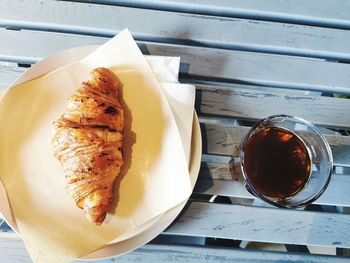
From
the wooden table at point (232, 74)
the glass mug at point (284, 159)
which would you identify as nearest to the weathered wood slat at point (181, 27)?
the wooden table at point (232, 74)

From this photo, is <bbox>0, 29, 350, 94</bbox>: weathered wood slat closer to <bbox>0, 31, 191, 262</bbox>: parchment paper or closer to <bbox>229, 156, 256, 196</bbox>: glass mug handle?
<bbox>0, 31, 191, 262</bbox>: parchment paper

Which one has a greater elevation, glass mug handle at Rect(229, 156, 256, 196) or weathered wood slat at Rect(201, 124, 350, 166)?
weathered wood slat at Rect(201, 124, 350, 166)

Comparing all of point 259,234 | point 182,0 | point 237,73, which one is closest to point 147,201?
point 259,234

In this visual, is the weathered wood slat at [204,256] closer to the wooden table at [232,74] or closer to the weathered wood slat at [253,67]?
the wooden table at [232,74]

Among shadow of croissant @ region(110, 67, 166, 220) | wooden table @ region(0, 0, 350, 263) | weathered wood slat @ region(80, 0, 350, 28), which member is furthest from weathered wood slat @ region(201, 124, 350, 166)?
weathered wood slat @ region(80, 0, 350, 28)

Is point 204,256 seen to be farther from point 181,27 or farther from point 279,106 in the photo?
point 181,27

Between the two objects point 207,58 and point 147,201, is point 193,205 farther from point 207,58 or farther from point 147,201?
point 207,58

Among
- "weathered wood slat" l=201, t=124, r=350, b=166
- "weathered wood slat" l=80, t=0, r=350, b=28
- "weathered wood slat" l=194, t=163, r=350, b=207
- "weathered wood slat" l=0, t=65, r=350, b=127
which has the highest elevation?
"weathered wood slat" l=80, t=0, r=350, b=28
